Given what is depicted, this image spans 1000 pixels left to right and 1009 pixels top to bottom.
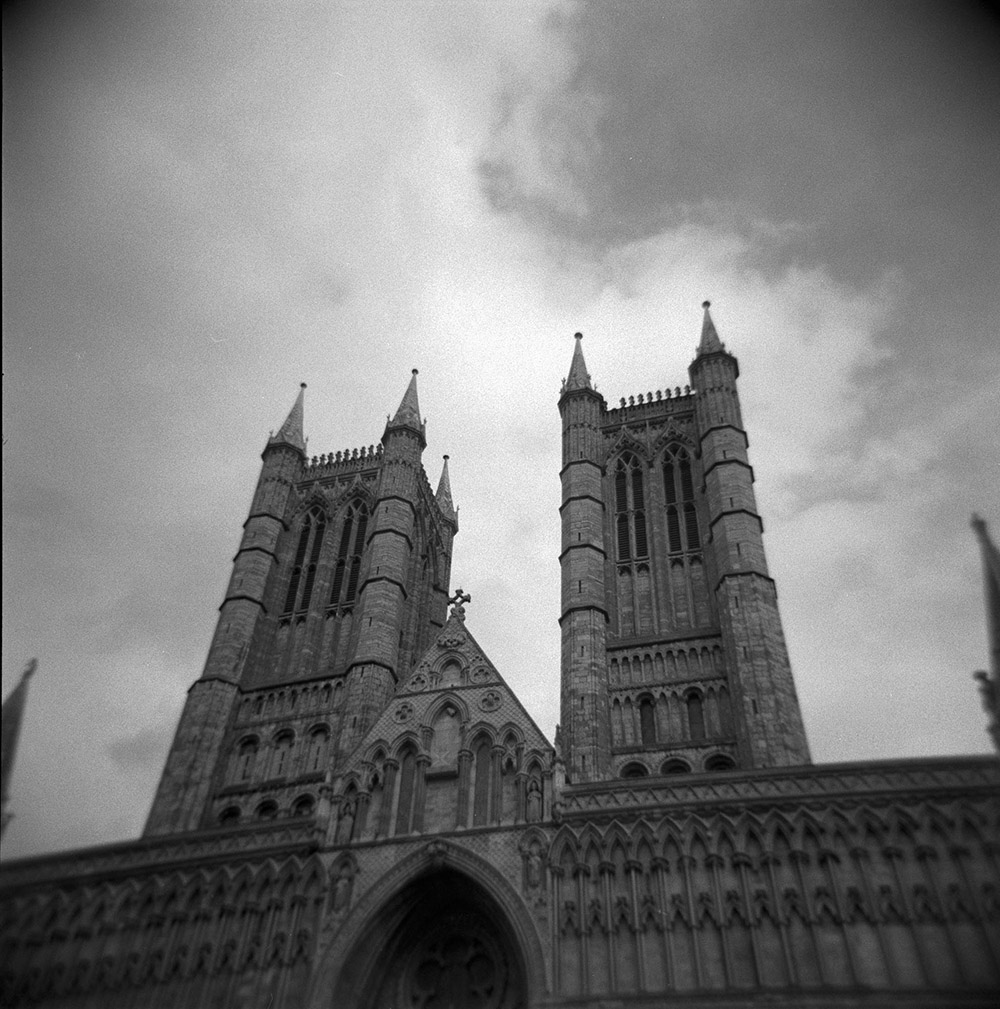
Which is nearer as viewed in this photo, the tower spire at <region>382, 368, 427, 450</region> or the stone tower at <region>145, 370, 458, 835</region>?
the stone tower at <region>145, 370, 458, 835</region>

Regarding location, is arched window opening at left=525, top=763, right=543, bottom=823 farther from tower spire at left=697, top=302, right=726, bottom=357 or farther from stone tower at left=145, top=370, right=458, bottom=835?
tower spire at left=697, top=302, right=726, bottom=357

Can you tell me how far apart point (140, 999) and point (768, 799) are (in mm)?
14998

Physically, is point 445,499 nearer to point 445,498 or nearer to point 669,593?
point 445,498

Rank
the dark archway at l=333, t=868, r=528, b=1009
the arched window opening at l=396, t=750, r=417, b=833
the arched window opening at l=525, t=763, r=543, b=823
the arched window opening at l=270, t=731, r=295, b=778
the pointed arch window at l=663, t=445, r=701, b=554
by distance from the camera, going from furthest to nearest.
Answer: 1. the pointed arch window at l=663, t=445, r=701, b=554
2. the arched window opening at l=270, t=731, r=295, b=778
3. the arched window opening at l=396, t=750, r=417, b=833
4. the arched window opening at l=525, t=763, r=543, b=823
5. the dark archway at l=333, t=868, r=528, b=1009

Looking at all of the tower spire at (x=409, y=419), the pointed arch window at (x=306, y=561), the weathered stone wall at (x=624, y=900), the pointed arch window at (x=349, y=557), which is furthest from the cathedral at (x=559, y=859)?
the tower spire at (x=409, y=419)

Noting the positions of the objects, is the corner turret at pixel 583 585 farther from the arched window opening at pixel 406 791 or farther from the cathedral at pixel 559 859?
the arched window opening at pixel 406 791

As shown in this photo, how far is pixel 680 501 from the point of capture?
38938 mm

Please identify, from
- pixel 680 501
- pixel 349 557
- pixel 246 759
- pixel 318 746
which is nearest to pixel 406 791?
pixel 318 746

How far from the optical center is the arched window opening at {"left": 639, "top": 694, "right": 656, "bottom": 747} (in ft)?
103

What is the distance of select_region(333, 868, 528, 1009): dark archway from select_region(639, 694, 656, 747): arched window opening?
36.5 ft

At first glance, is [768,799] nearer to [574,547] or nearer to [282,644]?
[574,547]

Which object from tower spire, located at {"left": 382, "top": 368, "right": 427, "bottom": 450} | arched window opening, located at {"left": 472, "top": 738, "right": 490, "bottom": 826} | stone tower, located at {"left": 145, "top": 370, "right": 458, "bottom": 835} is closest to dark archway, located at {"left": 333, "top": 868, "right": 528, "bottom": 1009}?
arched window opening, located at {"left": 472, "top": 738, "right": 490, "bottom": 826}

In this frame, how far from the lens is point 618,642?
34.3 metres

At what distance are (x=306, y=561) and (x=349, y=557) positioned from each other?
6.68 ft
